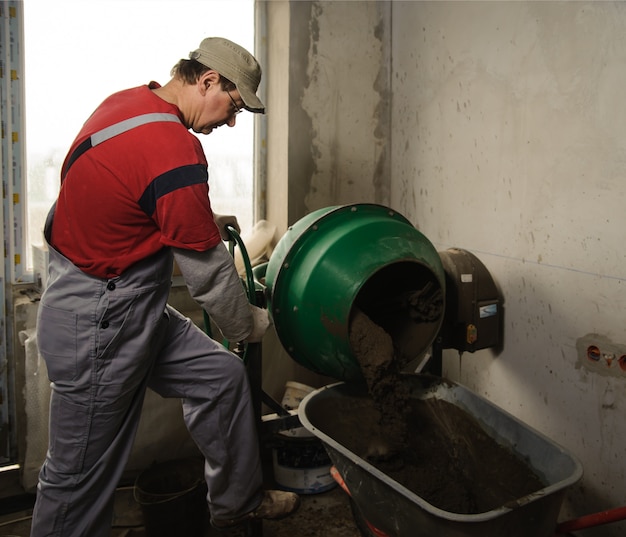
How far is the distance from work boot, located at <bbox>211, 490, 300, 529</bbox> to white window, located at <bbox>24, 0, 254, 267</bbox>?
127 cm

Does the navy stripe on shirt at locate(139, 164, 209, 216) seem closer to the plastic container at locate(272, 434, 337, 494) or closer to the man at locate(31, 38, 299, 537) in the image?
the man at locate(31, 38, 299, 537)

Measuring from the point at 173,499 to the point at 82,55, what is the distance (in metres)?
1.76

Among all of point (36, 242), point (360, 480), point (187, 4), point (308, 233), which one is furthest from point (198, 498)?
point (187, 4)

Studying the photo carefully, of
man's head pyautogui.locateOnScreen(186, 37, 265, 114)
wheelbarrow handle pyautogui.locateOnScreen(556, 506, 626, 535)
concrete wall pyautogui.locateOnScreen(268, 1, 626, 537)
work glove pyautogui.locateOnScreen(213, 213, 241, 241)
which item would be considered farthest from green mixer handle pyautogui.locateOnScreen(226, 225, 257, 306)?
wheelbarrow handle pyautogui.locateOnScreen(556, 506, 626, 535)

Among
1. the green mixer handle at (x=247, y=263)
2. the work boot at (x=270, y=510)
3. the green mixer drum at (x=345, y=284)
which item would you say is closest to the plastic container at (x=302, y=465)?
the work boot at (x=270, y=510)

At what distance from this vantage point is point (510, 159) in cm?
203

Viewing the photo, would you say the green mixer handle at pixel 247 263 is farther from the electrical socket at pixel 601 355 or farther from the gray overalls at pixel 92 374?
the electrical socket at pixel 601 355

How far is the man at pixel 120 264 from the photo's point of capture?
4.43 feet

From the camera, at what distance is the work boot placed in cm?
178

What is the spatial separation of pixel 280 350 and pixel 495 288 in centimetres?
106

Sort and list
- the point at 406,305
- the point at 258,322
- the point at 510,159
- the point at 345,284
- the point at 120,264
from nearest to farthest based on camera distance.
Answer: the point at 120,264 < the point at 345,284 < the point at 258,322 < the point at 406,305 < the point at 510,159

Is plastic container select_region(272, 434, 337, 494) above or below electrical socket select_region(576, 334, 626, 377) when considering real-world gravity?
below

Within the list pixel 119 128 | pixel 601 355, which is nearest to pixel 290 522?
pixel 601 355

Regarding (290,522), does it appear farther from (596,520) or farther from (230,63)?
(230,63)
